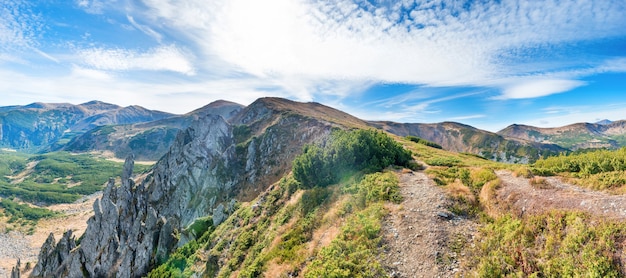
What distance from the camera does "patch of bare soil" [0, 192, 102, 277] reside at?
104m

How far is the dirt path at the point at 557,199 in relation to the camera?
48.8 ft

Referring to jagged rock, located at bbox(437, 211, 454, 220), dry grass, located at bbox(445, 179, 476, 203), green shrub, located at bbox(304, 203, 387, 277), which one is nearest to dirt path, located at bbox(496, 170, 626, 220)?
Answer: dry grass, located at bbox(445, 179, 476, 203)

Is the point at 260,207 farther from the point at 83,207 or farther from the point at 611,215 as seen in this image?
the point at 83,207

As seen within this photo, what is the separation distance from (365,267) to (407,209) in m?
7.20

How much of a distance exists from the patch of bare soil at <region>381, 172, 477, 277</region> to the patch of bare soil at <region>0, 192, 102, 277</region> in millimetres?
118608

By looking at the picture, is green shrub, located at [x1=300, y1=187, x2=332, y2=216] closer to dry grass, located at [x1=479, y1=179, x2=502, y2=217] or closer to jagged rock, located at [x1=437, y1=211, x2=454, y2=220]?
jagged rock, located at [x1=437, y1=211, x2=454, y2=220]

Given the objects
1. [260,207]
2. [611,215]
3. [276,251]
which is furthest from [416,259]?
[260,207]

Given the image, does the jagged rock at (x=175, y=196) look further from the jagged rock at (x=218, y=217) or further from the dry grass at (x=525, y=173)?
the dry grass at (x=525, y=173)

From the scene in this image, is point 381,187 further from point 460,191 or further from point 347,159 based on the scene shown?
point 347,159

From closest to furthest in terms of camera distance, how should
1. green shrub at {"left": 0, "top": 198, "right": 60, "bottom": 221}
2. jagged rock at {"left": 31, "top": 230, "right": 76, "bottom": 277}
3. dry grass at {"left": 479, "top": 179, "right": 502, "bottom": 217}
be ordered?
dry grass at {"left": 479, "top": 179, "right": 502, "bottom": 217}, jagged rock at {"left": 31, "top": 230, "right": 76, "bottom": 277}, green shrub at {"left": 0, "top": 198, "right": 60, "bottom": 221}

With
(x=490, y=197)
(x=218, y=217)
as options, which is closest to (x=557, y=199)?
(x=490, y=197)

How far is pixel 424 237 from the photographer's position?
19.5 m

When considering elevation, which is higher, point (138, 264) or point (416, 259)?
point (416, 259)

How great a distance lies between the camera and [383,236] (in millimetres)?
20719
